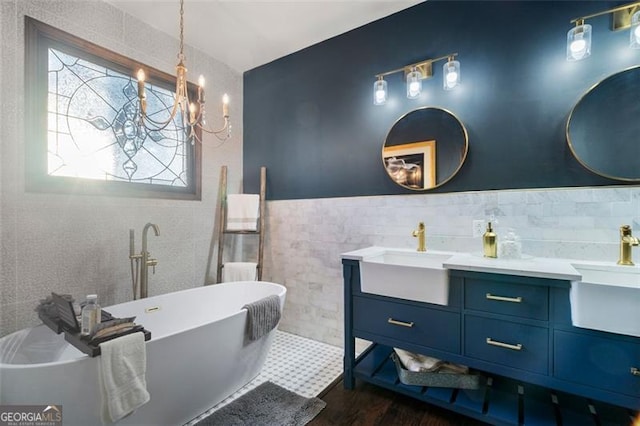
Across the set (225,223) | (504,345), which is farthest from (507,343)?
(225,223)

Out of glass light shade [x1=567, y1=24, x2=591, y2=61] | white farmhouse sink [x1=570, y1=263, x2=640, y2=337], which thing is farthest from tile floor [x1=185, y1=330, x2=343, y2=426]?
glass light shade [x1=567, y1=24, x2=591, y2=61]

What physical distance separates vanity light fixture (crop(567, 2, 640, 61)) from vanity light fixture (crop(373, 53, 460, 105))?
0.57m

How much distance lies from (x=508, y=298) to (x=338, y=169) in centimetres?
155

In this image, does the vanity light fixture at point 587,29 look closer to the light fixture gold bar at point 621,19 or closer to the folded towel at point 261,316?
the light fixture gold bar at point 621,19

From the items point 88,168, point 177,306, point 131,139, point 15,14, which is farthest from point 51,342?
point 15,14

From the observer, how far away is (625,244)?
1408 mm

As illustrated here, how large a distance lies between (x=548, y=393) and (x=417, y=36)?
2.47 metres

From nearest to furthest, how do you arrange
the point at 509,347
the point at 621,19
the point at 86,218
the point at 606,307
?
1. the point at 606,307
2. the point at 509,347
3. the point at 621,19
4. the point at 86,218

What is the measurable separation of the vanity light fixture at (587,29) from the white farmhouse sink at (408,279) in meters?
1.31

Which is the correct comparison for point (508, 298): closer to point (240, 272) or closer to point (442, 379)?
point (442, 379)

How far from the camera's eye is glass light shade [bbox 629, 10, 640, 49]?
1.40m

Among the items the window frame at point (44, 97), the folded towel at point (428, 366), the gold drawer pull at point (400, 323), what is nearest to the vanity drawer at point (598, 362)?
the folded towel at point (428, 366)

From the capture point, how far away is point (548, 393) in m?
1.63

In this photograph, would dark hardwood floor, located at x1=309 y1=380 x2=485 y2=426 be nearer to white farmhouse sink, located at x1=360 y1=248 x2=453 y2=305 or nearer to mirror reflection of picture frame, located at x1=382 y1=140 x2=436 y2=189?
white farmhouse sink, located at x1=360 y1=248 x2=453 y2=305
